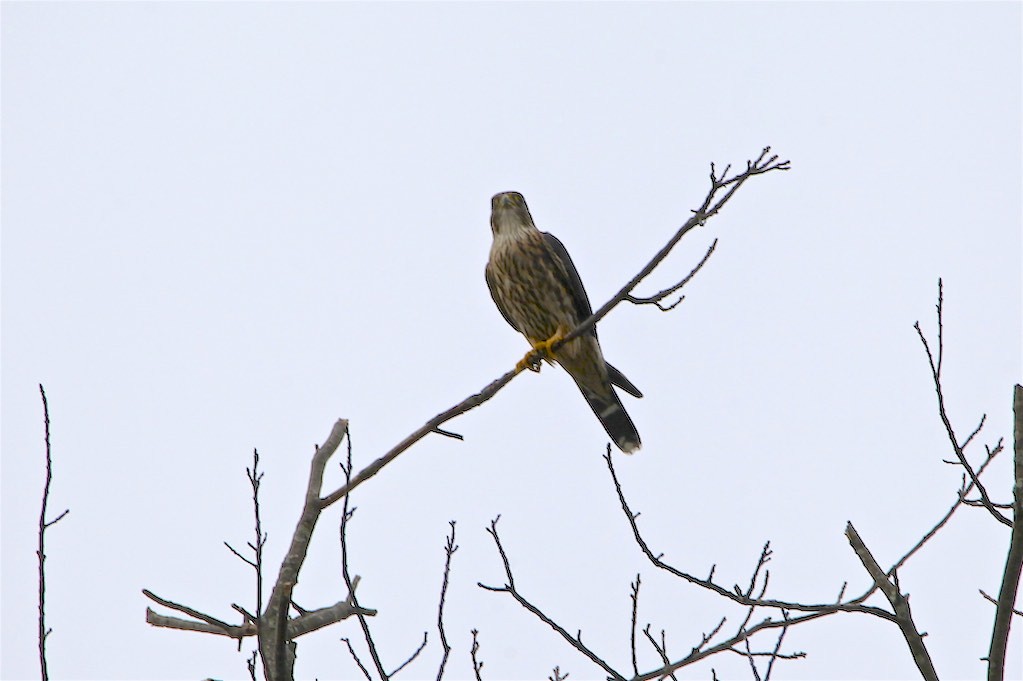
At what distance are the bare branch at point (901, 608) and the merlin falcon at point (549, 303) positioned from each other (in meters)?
2.33

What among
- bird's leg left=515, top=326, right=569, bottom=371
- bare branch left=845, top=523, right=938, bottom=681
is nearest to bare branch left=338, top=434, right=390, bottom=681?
bare branch left=845, top=523, right=938, bottom=681

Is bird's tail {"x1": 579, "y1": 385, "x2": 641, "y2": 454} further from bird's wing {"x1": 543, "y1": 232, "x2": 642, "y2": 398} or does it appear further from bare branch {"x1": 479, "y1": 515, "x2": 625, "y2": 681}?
bare branch {"x1": 479, "y1": 515, "x2": 625, "y2": 681}

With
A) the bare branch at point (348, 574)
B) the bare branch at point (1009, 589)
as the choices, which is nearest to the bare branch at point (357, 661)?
the bare branch at point (348, 574)

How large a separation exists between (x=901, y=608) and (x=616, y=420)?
290 cm

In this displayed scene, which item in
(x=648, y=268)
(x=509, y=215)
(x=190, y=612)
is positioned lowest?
(x=190, y=612)

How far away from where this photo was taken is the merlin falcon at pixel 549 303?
485 centimetres

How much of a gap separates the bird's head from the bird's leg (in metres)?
0.65

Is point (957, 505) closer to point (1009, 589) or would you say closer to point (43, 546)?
point (1009, 589)

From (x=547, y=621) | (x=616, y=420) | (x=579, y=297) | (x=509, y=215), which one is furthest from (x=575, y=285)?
(x=547, y=621)

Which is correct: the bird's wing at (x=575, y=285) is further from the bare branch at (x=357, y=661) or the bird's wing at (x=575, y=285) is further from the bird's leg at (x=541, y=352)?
the bare branch at (x=357, y=661)

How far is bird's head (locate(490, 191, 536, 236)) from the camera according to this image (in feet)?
17.0

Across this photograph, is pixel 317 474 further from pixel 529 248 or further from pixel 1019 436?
pixel 529 248

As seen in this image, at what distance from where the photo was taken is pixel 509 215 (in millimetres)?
5203

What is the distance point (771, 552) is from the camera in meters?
2.96
